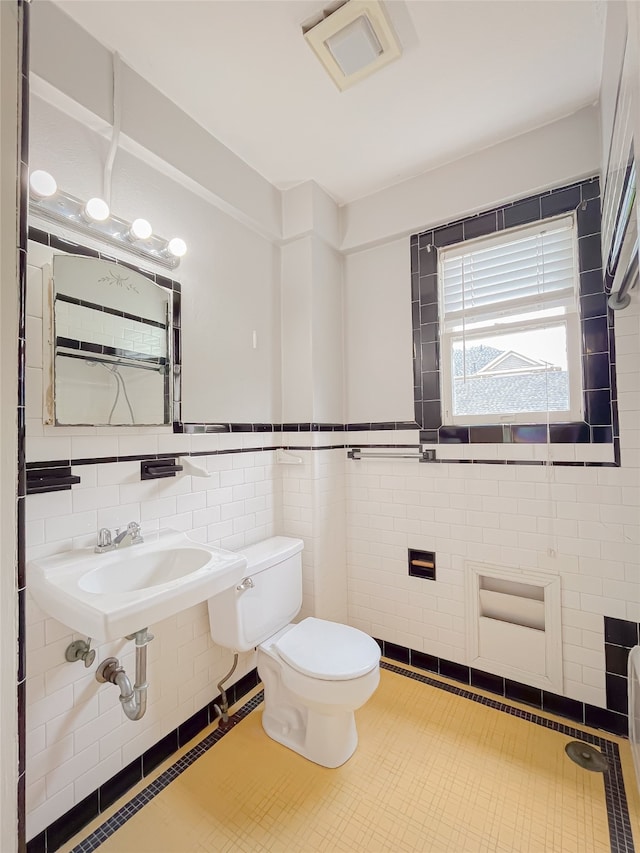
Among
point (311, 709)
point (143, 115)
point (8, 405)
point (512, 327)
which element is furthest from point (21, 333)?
point (512, 327)

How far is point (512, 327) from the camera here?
76.8 inches

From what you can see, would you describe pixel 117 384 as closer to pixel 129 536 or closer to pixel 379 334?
pixel 129 536

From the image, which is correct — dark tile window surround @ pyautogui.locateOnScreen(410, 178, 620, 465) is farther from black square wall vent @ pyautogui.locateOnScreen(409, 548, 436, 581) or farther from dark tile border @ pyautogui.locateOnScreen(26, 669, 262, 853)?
dark tile border @ pyautogui.locateOnScreen(26, 669, 262, 853)

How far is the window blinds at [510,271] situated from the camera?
1845mm

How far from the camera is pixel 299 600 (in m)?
2.00

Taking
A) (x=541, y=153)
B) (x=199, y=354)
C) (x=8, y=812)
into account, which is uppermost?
(x=541, y=153)

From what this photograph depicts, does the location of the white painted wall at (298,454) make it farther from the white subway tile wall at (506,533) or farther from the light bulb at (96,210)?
the light bulb at (96,210)

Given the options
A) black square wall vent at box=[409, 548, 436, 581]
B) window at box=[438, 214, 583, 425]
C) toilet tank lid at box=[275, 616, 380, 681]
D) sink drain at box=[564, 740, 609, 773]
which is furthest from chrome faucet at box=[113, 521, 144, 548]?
sink drain at box=[564, 740, 609, 773]

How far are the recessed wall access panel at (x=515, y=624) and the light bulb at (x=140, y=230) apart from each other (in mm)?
2136

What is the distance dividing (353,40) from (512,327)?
4.44 feet

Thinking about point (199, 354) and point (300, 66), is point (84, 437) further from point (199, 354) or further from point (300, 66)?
point (300, 66)

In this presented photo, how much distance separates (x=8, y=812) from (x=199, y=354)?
1.54 metres

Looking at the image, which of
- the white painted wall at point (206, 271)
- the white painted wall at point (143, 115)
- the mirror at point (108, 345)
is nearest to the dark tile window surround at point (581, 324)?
the white painted wall at point (206, 271)

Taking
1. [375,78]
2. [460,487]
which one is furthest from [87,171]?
[460,487]
